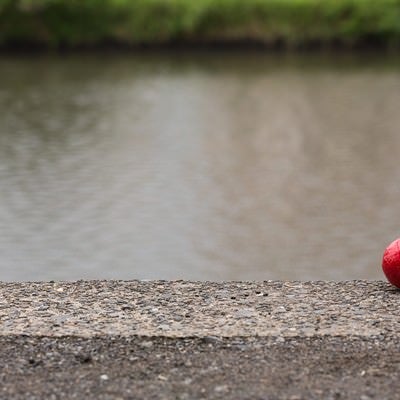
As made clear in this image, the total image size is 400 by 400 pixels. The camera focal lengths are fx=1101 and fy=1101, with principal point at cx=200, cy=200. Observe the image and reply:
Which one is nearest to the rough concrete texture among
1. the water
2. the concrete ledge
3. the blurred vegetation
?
the concrete ledge

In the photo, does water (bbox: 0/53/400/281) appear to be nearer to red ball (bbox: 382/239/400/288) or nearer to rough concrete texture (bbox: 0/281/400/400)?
red ball (bbox: 382/239/400/288)

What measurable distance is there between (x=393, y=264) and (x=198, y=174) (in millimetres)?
9123

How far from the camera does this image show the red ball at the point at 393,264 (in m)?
4.94

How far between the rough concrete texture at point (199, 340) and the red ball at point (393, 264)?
59 millimetres

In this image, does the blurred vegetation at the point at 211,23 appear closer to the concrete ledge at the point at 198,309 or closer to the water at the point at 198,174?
the water at the point at 198,174

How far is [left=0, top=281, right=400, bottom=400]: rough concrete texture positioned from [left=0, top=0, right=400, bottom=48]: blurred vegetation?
25683mm

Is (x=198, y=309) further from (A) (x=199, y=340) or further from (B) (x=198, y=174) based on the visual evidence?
(B) (x=198, y=174)

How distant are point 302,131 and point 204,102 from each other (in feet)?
11.5

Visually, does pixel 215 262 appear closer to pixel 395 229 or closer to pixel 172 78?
pixel 395 229

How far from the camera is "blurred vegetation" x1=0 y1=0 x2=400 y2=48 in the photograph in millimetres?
30516

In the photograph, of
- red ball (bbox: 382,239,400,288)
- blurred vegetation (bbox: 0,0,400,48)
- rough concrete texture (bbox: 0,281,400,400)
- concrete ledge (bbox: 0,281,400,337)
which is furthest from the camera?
blurred vegetation (bbox: 0,0,400,48)

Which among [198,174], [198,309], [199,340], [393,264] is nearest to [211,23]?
[198,174]

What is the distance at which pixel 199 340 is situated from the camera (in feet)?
13.7

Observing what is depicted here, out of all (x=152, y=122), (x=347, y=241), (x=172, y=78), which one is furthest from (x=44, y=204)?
(x=172, y=78)
